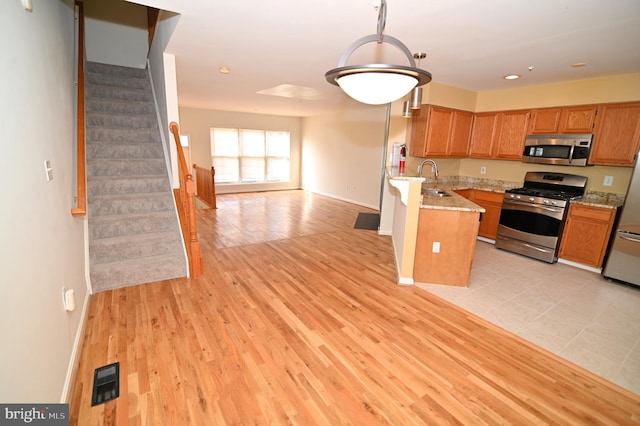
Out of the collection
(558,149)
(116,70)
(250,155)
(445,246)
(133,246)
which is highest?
(116,70)

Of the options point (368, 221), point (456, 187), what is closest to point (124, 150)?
point (368, 221)

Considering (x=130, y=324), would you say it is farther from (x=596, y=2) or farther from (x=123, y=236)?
(x=596, y=2)

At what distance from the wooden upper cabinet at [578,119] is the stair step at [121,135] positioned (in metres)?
5.69

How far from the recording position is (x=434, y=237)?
10.3ft

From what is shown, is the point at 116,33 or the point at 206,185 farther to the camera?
the point at 206,185

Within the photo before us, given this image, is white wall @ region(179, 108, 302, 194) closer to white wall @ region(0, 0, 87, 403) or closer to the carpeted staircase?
the carpeted staircase

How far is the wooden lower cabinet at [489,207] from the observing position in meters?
4.50

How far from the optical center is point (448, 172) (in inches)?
203

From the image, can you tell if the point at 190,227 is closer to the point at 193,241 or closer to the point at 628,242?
the point at 193,241

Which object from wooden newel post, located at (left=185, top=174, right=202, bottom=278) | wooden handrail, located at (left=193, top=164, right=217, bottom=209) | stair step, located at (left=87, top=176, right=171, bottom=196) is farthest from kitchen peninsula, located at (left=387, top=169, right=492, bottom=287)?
wooden handrail, located at (left=193, top=164, right=217, bottom=209)

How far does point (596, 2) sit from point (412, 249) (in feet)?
7.71

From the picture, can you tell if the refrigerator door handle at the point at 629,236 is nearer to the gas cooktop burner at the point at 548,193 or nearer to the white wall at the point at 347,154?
the gas cooktop burner at the point at 548,193

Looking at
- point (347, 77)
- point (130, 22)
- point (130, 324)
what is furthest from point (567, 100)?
point (130, 22)

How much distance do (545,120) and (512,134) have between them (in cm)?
43
